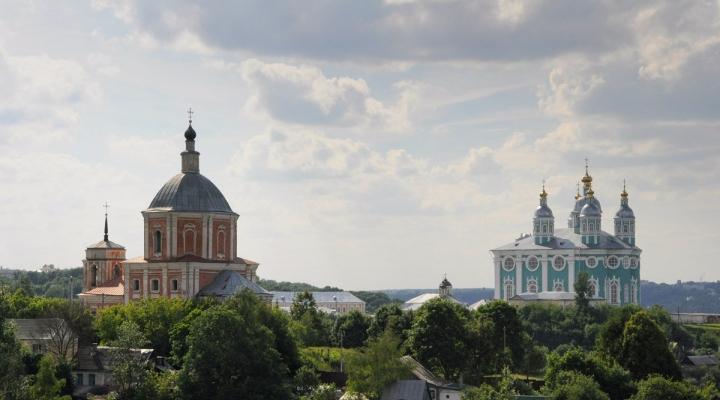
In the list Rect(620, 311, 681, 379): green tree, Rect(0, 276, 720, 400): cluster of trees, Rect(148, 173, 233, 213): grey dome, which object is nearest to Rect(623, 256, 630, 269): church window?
Rect(0, 276, 720, 400): cluster of trees

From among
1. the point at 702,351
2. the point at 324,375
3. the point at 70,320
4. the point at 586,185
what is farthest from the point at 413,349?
the point at 586,185

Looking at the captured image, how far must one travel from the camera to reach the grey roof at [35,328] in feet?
208

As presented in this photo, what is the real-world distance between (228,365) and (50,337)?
12898mm

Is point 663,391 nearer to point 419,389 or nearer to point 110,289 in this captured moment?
point 419,389

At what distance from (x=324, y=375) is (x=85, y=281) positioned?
30.0m

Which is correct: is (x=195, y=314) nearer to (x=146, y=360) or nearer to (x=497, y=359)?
(x=146, y=360)

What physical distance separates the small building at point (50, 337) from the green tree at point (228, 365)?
31.7 ft

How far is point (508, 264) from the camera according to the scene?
137375mm

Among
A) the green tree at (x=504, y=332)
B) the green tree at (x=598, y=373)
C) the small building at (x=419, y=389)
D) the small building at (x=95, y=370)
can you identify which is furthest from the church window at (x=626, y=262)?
the small building at (x=95, y=370)

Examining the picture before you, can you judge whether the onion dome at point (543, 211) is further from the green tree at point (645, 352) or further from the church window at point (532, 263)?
the green tree at point (645, 352)

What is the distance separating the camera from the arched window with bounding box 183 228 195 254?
7950 cm

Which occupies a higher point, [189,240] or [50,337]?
[189,240]

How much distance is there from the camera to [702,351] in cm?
9625

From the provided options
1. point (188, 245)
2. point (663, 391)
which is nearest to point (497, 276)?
point (188, 245)
